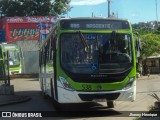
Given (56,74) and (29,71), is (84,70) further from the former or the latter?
(29,71)

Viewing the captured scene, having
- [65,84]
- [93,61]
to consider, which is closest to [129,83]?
[93,61]

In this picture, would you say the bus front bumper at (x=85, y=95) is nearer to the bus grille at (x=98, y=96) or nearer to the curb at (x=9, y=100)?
the bus grille at (x=98, y=96)

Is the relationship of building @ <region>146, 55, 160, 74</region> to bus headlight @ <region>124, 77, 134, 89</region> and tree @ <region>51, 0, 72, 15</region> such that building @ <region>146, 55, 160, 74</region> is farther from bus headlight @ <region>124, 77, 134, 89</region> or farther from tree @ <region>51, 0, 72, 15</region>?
bus headlight @ <region>124, 77, 134, 89</region>

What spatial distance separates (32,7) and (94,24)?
4423cm

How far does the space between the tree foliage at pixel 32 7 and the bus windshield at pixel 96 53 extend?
43.9m

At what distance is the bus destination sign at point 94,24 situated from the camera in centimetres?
1289

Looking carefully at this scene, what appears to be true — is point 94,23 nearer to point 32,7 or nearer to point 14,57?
point 14,57

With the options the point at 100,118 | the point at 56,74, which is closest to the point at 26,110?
the point at 56,74

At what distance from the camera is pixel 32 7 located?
56312 mm

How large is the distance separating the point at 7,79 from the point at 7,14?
38.8m

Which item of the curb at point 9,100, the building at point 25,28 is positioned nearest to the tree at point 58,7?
the building at point 25,28

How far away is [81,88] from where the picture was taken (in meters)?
12.3

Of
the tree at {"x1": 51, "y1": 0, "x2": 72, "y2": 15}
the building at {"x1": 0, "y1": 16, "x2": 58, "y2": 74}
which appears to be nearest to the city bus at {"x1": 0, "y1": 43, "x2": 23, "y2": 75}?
the building at {"x1": 0, "y1": 16, "x2": 58, "y2": 74}

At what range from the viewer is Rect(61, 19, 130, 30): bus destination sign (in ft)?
42.3
